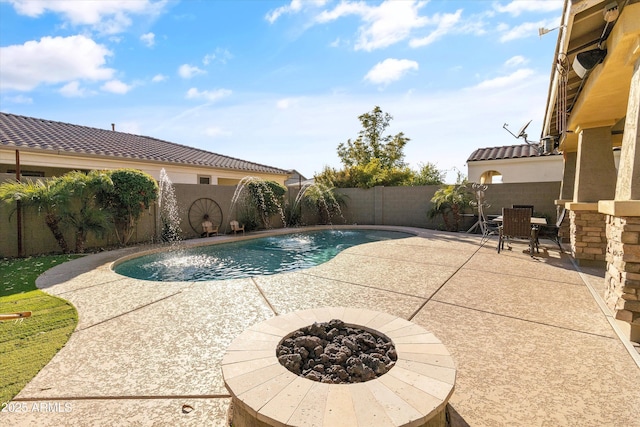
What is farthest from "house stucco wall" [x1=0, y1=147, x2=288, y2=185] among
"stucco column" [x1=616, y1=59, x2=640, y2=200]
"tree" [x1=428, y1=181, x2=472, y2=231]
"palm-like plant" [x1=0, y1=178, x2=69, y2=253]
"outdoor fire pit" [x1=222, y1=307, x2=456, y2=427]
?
"stucco column" [x1=616, y1=59, x2=640, y2=200]

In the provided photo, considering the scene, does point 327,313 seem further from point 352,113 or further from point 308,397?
point 352,113

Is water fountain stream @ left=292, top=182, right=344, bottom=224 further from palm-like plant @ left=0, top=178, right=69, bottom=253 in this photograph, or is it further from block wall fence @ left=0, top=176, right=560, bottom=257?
palm-like plant @ left=0, top=178, right=69, bottom=253

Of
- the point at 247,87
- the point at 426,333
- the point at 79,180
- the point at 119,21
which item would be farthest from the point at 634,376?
the point at 247,87

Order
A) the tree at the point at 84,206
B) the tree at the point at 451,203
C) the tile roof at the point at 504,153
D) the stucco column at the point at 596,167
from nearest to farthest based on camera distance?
the stucco column at the point at 596,167, the tree at the point at 84,206, the tree at the point at 451,203, the tile roof at the point at 504,153

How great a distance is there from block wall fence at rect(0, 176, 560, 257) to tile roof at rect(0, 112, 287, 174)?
3.62 m

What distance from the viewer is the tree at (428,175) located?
14977mm

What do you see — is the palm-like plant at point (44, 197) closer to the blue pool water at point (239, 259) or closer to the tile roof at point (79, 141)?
the blue pool water at point (239, 259)

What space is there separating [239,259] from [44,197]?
451 centimetres

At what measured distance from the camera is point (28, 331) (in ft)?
9.91

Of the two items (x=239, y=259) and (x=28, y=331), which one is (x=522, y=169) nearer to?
(x=239, y=259)

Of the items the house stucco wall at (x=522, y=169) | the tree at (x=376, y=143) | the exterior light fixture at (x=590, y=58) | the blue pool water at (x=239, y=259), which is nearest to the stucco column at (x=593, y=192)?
the exterior light fixture at (x=590, y=58)

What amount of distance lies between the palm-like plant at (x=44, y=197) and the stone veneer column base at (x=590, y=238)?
35.7ft

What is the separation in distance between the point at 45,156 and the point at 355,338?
12005mm

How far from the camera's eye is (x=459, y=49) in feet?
24.2
